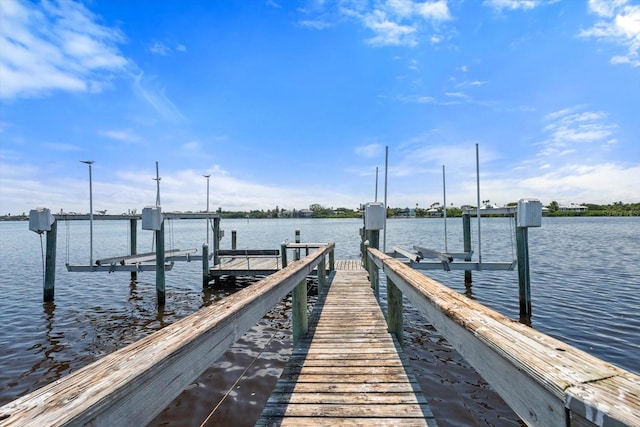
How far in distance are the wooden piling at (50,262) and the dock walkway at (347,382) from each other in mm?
9453

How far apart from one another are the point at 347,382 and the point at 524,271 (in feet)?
23.8

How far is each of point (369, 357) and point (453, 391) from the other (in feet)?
7.45

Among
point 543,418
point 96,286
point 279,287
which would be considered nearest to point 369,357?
point 279,287

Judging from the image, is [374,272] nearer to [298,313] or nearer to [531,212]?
[298,313]

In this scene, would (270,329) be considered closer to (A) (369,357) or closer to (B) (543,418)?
(A) (369,357)

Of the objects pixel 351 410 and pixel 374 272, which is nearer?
pixel 351 410

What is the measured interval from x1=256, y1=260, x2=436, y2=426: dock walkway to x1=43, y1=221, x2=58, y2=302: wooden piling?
945 centimetres

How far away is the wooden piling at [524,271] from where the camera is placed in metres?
8.49

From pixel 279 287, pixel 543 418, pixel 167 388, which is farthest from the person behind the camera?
pixel 279 287

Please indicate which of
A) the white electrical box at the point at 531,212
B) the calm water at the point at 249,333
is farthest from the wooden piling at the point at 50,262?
the white electrical box at the point at 531,212

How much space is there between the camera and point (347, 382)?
3270 millimetres

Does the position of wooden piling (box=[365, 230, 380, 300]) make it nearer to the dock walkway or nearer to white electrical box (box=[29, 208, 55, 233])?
the dock walkway

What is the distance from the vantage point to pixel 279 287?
3.03 metres

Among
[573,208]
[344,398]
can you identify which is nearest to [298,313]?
[344,398]
